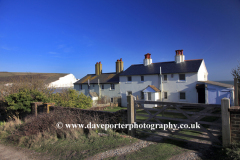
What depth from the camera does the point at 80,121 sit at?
7.73m

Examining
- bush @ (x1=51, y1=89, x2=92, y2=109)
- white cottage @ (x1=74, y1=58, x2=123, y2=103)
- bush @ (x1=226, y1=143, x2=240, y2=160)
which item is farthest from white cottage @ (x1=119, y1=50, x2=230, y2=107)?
bush @ (x1=226, y1=143, x2=240, y2=160)

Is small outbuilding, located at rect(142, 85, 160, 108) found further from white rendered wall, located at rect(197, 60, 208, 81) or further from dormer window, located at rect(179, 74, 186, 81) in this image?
white rendered wall, located at rect(197, 60, 208, 81)

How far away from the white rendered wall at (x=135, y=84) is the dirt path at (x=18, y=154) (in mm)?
22053

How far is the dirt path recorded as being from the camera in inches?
217

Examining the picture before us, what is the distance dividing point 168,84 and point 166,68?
112 inches

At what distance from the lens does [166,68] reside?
2569 cm

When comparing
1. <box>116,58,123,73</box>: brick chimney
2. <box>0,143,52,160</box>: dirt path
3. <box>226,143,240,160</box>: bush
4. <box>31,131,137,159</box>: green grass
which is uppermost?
<box>116,58,123,73</box>: brick chimney

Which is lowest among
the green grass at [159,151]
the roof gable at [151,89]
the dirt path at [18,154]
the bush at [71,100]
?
the dirt path at [18,154]

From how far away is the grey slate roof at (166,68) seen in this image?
2342 centimetres

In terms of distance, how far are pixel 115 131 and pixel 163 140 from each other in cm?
225

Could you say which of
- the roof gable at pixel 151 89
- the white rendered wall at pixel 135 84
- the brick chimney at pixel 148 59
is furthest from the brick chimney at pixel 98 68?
the roof gable at pixel 151 89

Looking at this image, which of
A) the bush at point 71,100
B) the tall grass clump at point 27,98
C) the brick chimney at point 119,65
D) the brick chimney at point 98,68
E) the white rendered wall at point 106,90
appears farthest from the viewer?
the brick chimney at point 98,68

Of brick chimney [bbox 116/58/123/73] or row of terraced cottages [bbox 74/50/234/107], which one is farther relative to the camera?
brick chimney [bbox 116/58/123/73]

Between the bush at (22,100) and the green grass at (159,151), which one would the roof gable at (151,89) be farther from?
the green grass at (159,151)
